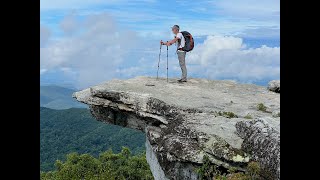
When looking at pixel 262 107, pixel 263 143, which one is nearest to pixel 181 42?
pixel 262 107

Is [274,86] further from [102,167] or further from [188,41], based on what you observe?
[102,167]

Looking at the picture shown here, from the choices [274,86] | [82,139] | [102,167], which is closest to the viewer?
[274,86]

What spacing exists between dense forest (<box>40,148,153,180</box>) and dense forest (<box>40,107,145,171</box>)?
18167 millimetres

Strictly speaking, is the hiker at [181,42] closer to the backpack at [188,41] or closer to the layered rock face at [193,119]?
the backpack at [188,41]

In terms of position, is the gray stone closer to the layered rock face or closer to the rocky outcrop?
the layered rock face

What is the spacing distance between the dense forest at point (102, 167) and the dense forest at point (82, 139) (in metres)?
18.2

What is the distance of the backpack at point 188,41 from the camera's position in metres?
17.7

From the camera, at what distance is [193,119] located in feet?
45.2

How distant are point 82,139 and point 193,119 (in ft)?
189
